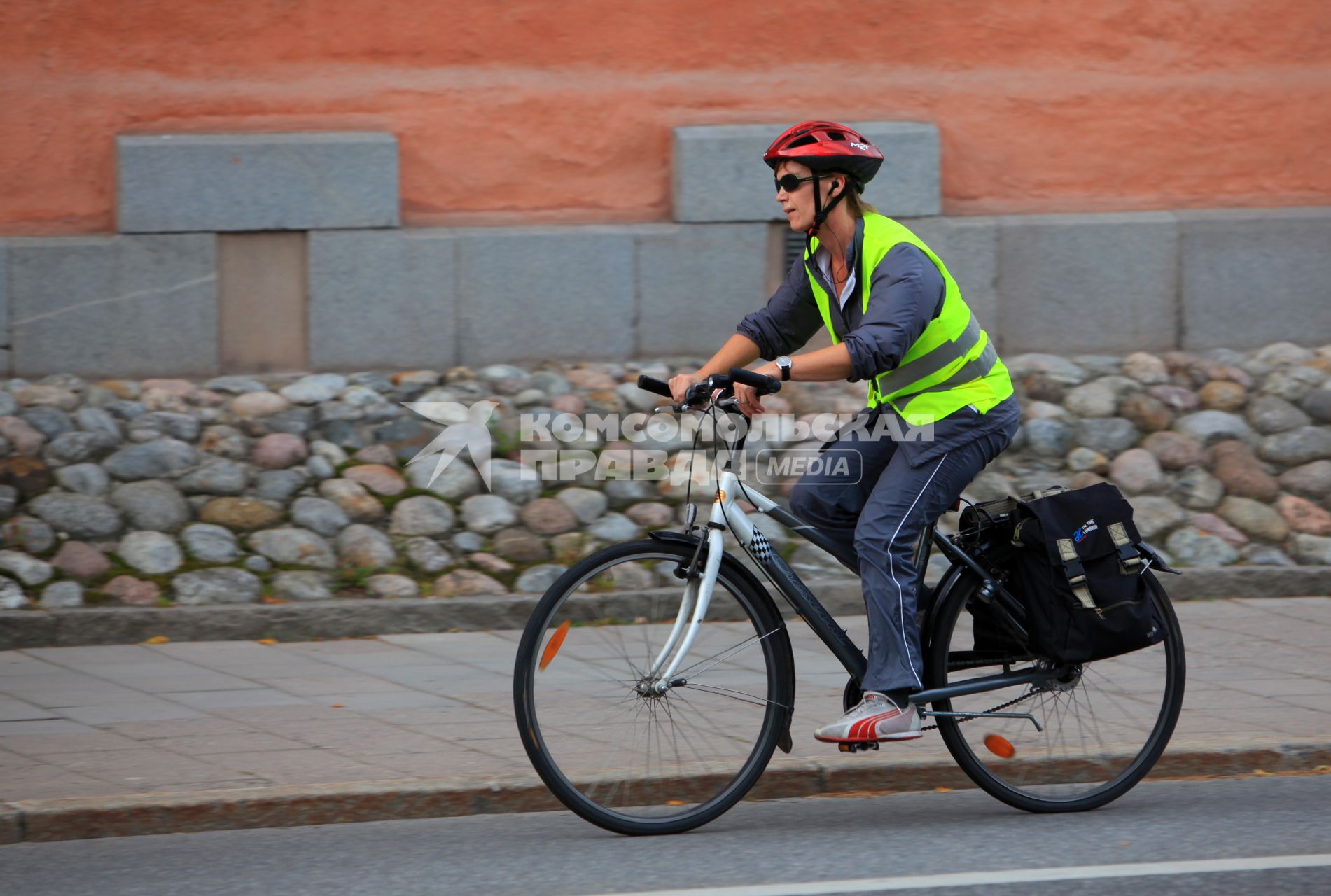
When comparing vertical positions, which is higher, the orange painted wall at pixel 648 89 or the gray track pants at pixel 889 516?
the orange painted wall at pixel 648 89

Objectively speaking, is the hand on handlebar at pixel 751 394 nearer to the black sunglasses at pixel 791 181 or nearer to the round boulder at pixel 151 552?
the black sunglasses at pixel 791 181

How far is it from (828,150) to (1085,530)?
141 cm

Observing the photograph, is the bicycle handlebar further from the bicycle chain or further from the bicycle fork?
the bicycle chain

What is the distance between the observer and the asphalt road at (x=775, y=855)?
4.38 meters

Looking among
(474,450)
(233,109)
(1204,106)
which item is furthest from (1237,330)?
(233,109)

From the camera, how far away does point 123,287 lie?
29.8 ft

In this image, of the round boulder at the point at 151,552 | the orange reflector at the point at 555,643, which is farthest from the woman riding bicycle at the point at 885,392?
the round boulder at the point at 151,552

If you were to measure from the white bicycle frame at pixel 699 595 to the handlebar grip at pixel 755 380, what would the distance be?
0.41 meters

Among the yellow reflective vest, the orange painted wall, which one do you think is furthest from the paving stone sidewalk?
the orange painted wall

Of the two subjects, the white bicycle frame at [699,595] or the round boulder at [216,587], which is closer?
the white bicycle frame at [699,595]

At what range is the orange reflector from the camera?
15.5 feet

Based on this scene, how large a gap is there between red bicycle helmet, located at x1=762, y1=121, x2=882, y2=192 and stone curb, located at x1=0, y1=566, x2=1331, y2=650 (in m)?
2.96

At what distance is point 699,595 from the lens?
4.83 metres

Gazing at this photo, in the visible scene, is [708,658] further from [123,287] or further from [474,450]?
[123,287]
